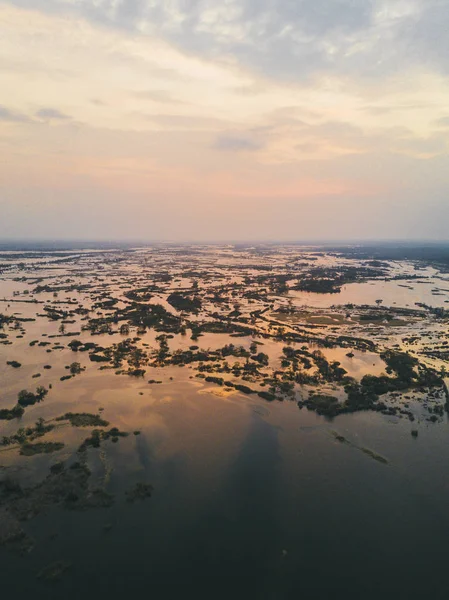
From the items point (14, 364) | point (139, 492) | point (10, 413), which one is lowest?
point (139, 492)

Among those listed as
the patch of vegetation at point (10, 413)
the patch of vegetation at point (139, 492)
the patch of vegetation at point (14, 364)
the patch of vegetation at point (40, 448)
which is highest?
the patch of vegetation at point (14, 364)

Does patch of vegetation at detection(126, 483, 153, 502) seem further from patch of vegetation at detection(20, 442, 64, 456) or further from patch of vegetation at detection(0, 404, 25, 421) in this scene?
patch of vegetation at detection(0, 404, 25, 421)

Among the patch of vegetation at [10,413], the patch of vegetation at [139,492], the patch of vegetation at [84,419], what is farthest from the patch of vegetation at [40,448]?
the patch of vegetation at [139,492]

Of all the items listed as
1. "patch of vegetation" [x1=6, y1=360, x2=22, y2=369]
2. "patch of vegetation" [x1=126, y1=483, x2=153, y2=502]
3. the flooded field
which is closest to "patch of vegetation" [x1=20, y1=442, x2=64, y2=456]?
the flooded field

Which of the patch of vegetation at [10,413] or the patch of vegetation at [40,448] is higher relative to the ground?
the patch of vegetation at [10,413]

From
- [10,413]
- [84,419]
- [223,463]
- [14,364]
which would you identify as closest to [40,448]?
[84,419]

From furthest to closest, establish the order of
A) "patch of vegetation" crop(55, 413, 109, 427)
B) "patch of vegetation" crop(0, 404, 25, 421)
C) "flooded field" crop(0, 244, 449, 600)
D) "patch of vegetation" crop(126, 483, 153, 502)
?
"patch of vegetation" crop(0, 404, 25, 421) < "patch of vegetation" crop(55, 413, 109, 427) < "patch of vegetation" crop(126, 483, 153, 502) < "flooded field" crop(0, 244, 449, 600)

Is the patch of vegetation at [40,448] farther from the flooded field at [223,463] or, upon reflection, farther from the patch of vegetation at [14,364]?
the patch of vegetation at [14,364]

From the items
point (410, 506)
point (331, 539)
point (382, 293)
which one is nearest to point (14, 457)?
point (331, 539)

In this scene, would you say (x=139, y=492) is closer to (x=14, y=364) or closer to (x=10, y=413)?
(x=10, y=413)
